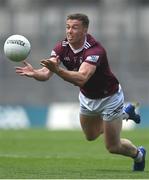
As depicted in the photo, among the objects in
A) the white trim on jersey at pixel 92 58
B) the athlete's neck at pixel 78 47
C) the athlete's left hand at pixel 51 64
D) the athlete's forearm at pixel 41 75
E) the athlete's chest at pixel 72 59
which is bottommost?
the athlete's forearm at pixel 41 75

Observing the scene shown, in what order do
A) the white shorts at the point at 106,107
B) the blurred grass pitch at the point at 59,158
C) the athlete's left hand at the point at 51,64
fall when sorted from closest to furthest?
the athlete's left hand at the point at 51,64, the blurred grass pitch at the point at 59,158, the white shorts at the point at 106,107

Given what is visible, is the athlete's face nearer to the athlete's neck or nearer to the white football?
the athlete's neck

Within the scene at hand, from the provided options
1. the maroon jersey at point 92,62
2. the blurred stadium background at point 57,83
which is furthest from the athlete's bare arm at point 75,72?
the blurred stadium background at point 57,83

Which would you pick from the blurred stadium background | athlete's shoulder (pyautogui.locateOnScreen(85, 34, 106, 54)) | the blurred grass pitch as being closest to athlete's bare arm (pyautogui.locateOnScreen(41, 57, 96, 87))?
athlete's shoulder (pyautogui.locateOnScreen(85, 34, 106, 54))


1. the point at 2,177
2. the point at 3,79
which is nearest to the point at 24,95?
the point at 3,79

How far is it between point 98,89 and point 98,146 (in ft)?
26.3

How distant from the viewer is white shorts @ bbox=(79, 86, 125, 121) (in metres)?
13.5

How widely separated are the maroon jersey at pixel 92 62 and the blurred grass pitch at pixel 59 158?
51.5 inches

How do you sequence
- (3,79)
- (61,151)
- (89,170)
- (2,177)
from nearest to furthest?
(2,177), (89,170), (61,151), (3,79)

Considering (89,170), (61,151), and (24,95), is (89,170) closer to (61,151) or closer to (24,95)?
(61,151)

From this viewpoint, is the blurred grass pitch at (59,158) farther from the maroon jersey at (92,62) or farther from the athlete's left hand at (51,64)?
the athlete's left hand at (51,64)

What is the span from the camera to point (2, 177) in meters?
11.9

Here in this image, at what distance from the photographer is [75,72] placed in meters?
12.4

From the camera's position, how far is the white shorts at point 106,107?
1352cm
